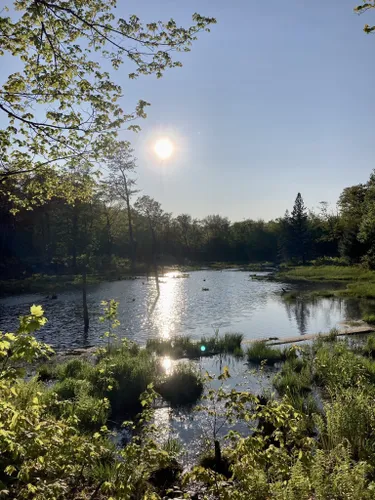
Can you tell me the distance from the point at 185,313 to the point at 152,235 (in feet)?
158

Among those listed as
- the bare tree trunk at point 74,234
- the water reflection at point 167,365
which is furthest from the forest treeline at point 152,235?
the water reflection at point 167,365

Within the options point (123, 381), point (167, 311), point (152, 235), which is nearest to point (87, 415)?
point (123, 381)

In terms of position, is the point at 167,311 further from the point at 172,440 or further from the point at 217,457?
the point at 217,457

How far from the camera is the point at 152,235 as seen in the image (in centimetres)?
7275

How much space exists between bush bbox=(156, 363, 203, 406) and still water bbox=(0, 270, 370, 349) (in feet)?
22.2

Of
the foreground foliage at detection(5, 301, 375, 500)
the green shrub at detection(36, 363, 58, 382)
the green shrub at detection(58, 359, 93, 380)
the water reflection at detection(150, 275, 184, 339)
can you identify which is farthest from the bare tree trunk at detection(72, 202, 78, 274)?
the foreground foliage at detection(5, 301, 375, 500)

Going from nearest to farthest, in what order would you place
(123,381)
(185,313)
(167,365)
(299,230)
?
(123,381) < (167,365) < (185,313) < (299,230)

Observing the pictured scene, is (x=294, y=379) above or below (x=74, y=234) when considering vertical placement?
below

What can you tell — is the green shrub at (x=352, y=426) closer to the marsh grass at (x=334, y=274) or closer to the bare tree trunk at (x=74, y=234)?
the marsh grass at (x=334, y=274)

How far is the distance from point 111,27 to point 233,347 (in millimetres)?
12407

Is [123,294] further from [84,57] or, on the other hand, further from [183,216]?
[183,216]

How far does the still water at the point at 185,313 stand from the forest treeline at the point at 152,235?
5.40m

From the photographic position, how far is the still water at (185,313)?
64.4ft

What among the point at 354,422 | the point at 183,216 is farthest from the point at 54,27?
the point at 183,216
